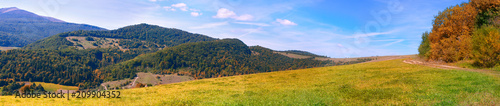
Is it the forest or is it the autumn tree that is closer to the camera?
the forest

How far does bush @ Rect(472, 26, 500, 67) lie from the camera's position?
880 inches

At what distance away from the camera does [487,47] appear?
2317 cm

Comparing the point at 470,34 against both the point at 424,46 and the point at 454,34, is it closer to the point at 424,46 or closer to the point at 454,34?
the point at 454,34

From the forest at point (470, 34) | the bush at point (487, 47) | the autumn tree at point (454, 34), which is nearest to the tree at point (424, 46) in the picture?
the forest at point (470, 34)

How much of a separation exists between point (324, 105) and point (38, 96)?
59.8 ft

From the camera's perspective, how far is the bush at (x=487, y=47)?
22.4 metres

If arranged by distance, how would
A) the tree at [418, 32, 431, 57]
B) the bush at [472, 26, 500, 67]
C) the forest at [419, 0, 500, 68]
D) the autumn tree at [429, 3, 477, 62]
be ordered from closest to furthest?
the bush at [472, 26, 500, 67] → the forest at [419, 0, 500, 68] → the autumn tree at [429, 3, 477, 62] → the tree at [418, 32, 431, 57]

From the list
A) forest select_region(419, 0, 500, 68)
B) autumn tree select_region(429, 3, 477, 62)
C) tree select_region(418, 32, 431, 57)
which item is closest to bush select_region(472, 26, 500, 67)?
forest select_region(419, 0, 500, 68)

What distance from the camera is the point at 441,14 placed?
38625 millimetres

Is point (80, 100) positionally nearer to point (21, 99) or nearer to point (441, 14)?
point (21, 99)

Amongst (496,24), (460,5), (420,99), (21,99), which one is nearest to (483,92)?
(420,99)

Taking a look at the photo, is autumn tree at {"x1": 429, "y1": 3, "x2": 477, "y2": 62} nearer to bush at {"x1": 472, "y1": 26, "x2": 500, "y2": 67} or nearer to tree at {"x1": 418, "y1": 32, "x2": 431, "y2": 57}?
bush at {"x1": 472, "y1": 26, "x2": 500, "y2": 67}

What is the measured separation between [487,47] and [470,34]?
10.2m

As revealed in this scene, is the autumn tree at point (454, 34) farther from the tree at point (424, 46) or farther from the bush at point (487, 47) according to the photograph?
the tree at point (424, 46)
